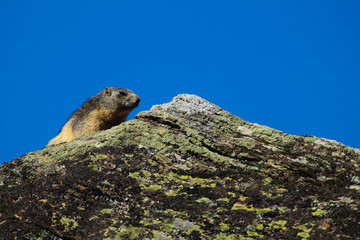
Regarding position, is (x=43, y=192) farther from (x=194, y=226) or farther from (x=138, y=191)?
(x=194, y=226)

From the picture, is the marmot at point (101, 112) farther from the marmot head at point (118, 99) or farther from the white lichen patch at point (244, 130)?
the white lichen patch at point (244, 130)

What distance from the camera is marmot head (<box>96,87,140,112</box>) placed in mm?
15273

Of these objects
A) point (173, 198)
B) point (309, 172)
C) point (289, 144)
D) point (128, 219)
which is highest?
point (289, 144)

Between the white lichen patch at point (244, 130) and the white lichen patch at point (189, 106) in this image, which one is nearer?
the white lichen patch at point (244, 130)

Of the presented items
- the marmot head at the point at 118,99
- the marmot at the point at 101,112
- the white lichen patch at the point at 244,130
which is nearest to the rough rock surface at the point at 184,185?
the white lichen patch at the point at 244,130

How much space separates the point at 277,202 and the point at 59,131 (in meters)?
11.3

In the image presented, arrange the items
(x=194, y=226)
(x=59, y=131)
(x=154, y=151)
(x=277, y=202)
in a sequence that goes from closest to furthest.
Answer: (x=194, y=226)
(x=277, y=202)
(x=154, y=151)
(x=59, y=131)

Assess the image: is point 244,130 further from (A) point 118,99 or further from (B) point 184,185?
(A) point 118,99

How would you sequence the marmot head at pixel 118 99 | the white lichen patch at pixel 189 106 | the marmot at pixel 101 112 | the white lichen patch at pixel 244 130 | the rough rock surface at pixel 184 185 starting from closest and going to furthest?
the rough rock surface at pixel 184 185
the white lichen patch at pixel 244 130
the white lichen patch at pixel 189 106
the marmot at pixel 101 112
the marmot head at pixel 118 99

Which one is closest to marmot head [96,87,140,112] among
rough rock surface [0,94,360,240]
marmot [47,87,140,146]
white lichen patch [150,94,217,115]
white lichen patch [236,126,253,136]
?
marmot [47,87,140,146]

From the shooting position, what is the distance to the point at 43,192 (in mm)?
5543

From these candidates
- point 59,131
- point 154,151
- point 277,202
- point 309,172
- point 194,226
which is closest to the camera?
point 194,226

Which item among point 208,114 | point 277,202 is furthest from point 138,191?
point 208,114

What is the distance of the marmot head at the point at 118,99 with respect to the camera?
50.1 ft
